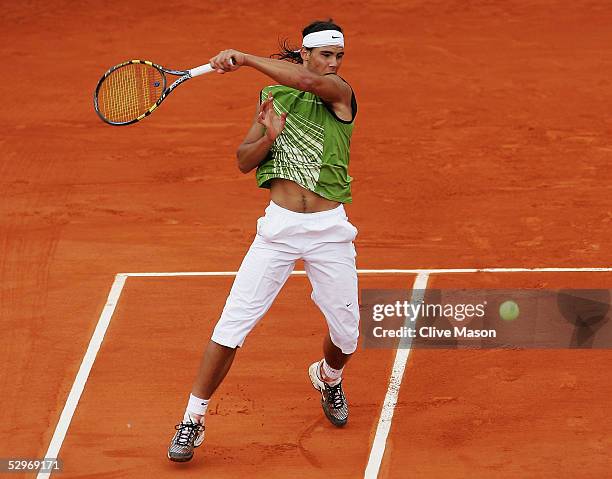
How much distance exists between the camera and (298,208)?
24.4ft

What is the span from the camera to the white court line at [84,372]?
7.95 m

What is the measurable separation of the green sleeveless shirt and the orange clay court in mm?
1843

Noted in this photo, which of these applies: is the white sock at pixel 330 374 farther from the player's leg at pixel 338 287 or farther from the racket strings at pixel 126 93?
the racket strings at pixel 126 93

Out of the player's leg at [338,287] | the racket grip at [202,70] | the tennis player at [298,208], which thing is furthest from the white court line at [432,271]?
the racket grip at [202,70]

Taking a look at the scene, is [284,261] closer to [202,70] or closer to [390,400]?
[202,70]

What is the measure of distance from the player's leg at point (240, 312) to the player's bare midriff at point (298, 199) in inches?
10.7

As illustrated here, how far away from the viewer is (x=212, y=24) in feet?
58.4

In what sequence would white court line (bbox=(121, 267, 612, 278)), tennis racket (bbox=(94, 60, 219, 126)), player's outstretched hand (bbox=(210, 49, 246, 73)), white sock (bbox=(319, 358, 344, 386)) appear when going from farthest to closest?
white court line (bbox=(121, 267, 612, 278))
tennis racket (bbox=(94, 60, 219, 126))
white sock (bbox=(319, 358, 344, 386))
player's outstretched hand (bbox=(210, 49, 246, 73))

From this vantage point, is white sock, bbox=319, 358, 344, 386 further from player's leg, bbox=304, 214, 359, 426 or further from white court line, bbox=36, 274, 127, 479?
white court line, bbox=36, 274, 127, 479

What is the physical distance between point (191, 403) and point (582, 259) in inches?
176

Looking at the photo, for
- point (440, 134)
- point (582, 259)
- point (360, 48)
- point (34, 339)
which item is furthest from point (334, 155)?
point (360, 48)

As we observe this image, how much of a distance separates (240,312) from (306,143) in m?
1.13

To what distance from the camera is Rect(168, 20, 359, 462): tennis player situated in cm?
732

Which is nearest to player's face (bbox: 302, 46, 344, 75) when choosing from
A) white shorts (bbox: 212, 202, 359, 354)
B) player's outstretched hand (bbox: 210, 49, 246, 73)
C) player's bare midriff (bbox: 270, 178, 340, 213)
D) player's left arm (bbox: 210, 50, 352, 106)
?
player's left arm (bbox: 210, 50, 352, 106)
